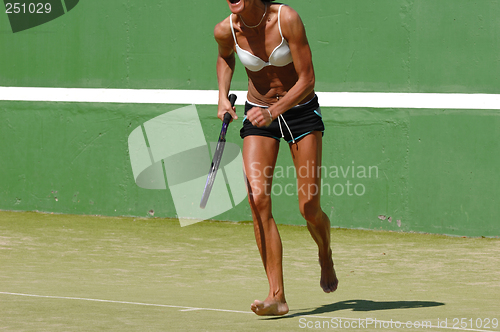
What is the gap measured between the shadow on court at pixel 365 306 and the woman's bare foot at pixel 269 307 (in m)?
0.23

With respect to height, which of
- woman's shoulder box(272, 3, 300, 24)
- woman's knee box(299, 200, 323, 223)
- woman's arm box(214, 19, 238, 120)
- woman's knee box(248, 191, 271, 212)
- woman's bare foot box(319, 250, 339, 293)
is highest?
woman's shoulder box(272, 3, 300, 24)

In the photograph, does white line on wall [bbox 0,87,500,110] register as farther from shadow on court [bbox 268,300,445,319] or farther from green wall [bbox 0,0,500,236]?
shadow on court [bbox 268,300,445,319]

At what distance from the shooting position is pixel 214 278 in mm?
7195

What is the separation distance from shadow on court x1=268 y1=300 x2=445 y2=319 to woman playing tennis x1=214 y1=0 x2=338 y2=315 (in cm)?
43

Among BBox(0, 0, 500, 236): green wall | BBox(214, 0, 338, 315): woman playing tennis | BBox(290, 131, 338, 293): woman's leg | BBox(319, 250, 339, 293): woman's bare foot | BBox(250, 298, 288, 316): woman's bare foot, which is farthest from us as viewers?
BBox(0, 0, 500, 236): green wall


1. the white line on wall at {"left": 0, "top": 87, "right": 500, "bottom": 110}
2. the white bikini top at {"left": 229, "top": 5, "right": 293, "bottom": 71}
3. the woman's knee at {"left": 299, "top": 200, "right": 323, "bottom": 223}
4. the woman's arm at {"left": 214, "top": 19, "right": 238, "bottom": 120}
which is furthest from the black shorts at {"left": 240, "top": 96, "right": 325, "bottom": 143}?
the white line on wall at {"left": 0, "top": 87, "right": 500, "bottom": 110}

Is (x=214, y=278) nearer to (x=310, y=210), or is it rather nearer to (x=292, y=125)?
(x=310, y=210)

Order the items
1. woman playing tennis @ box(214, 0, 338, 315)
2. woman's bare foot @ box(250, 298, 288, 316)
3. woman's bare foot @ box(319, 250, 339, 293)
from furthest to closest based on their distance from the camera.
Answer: woman's bare foot @ box(319, 250, 339, 293), woman playing tennis @ box(214, 0, 338, 315), woman's bare foot @ box(250, 298, 288, 316)

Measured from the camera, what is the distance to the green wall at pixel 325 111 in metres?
9.62

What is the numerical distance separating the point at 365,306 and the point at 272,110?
169cm

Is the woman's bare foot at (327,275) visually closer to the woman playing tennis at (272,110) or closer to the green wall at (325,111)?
the woman playing tennis at (272,110)

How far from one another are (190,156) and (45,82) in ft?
8.41

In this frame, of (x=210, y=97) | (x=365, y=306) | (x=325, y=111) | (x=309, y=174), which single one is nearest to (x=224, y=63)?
(x=309, y=174)

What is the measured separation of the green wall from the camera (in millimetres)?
9617
